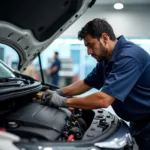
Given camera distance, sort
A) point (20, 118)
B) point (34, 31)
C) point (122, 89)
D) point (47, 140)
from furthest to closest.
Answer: point (34, 31) < point (122, 89) < point (20, 118) < point (47, 140)

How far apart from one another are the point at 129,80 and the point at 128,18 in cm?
605

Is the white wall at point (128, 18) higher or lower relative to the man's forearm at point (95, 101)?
higher

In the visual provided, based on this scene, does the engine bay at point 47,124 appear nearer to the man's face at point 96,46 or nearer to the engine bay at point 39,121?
the engine bay at point 39,121

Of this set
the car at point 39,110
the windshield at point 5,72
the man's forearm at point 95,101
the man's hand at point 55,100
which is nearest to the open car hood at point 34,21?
the car at point 39,110

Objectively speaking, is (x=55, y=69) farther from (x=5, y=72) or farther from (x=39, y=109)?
(x=39, y=109)

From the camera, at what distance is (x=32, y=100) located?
183cm

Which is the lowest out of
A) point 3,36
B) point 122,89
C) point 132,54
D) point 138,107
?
point 138,107

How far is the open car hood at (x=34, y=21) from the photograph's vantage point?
1.66 m

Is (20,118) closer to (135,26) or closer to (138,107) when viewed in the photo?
(138,107)

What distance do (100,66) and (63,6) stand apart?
589 millimetres

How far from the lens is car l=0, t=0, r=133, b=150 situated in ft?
3.99

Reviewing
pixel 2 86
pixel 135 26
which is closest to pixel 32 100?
pixel 2 86

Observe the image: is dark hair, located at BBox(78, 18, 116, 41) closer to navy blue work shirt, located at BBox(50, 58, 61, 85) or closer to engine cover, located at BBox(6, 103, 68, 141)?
engine cover, located at BBox(6, 103, 68, 141)

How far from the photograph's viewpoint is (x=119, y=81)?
149 cm
